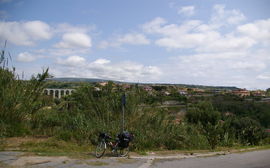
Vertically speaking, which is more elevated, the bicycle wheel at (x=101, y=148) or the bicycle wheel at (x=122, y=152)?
the bicycle wheel at (x=101, y=148)

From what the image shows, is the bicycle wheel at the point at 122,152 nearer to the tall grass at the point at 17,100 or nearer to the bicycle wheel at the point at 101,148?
the bicycle wheel at the point at 101,148

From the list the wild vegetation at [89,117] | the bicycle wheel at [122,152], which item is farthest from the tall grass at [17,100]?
the bicycle wheel at [122,152]

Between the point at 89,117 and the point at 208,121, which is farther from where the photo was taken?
the point at 208,121

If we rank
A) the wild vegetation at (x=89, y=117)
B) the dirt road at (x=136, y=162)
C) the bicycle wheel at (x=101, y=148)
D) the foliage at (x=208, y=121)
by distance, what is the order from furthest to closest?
1. the foliage at (x=208, y=121)
2. the wild vegetation at (x=89, y=117)
3. the bicycle wheel at (x=101, y=148)
4. the dirt road at (x=136, y=162)

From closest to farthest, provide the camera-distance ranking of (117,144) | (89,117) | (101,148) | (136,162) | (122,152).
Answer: (136,162) < (101,148) < (117,144) < (122,152) < (89,117)

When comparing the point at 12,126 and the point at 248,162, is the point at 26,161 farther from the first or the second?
the point at 248,162

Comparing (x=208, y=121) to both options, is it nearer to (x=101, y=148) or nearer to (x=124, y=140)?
(x=124, y=140)

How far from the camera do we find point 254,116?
44.2m

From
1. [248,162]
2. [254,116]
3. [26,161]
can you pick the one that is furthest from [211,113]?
[254,116]

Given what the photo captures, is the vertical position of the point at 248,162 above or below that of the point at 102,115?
below

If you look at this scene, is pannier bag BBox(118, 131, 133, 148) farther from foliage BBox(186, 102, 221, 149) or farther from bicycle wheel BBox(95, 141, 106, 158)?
foliage BBox(186, 102, 221, 149)

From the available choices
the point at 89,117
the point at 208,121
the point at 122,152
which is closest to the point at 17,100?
the point at 89,117

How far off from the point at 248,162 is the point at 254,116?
40778mm

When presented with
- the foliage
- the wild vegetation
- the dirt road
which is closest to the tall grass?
the wild vegetation
